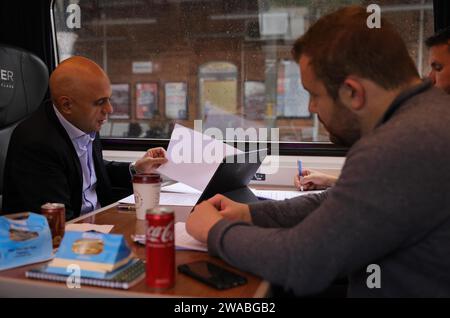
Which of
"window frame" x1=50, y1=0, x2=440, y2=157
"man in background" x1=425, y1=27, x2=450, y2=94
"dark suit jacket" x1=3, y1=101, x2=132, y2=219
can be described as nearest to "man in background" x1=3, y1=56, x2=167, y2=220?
"dark suit jacket" x1=3, y1=101, x2=132, y2=219

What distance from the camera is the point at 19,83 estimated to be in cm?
238

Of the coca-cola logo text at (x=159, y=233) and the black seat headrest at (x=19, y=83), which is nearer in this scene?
the coca-cola logo text at (x=159, y=233)

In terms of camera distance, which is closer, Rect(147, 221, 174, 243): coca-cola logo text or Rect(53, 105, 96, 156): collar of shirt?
Rect(147, 221, 174, 243): coca-cola logo text

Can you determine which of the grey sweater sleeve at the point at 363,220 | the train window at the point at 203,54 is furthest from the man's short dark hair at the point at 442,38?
the grey sweater sleeve at the point at 363,220

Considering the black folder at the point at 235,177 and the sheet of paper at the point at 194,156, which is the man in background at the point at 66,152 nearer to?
the sheet of paper at the point at 194,156

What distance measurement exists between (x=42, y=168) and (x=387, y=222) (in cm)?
130

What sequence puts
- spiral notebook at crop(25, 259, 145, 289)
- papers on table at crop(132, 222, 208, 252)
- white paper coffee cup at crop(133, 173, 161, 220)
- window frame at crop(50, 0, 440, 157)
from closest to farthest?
spiral notebook at crop(25, 259, 145, 289) < papers on table at crop(132, 222, 208, 252) < white paper coffee cup at crop(133, 173, 161, 220) < window frame at crop(50, 0, 440, 157)

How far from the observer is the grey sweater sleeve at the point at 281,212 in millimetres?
1144

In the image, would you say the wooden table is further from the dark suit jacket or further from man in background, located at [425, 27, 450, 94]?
man in background, located at [425, 27, 450, 94]

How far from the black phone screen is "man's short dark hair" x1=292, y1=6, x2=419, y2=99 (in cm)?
43

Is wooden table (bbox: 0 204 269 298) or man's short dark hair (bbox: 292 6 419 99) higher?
man's short dark hair (bbox: 292 6 419 99)

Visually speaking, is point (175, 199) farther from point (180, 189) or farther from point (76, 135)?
point (76, 135)

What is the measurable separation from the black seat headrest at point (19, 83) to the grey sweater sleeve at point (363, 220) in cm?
198

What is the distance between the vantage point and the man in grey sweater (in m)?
0.74
